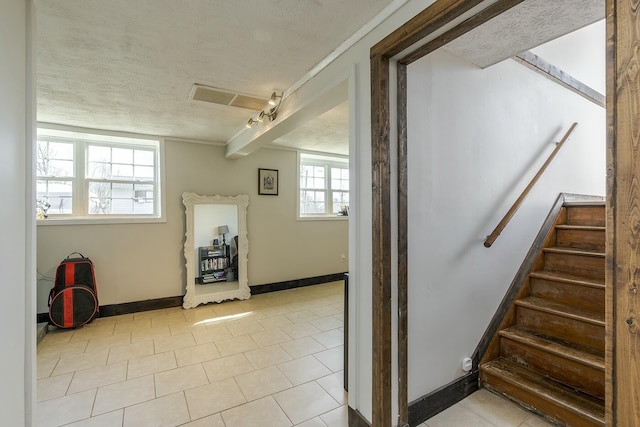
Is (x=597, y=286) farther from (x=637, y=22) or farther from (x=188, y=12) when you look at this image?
(x=188, y=12)

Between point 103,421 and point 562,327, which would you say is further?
point 562,327

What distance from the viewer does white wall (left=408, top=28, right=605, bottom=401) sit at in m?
1.83

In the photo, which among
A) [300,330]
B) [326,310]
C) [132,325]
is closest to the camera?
[300,330]

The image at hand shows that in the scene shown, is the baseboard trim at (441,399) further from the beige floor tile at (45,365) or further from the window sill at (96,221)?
the window sill at (96,221)

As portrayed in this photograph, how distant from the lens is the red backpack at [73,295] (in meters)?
3.27

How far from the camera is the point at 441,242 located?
194 cm

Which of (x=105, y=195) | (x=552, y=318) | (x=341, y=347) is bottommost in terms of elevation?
(x=341, y=347)

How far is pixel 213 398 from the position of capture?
211 centimetres

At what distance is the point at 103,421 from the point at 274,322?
73.5 inches

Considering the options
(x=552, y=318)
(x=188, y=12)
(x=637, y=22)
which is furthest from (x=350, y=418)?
(x=188, y=12)

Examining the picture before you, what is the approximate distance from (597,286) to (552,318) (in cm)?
38

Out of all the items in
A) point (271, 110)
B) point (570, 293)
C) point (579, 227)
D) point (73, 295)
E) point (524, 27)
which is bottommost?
point (73, 295)

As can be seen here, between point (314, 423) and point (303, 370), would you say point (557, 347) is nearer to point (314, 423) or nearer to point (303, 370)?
point (314, 423)

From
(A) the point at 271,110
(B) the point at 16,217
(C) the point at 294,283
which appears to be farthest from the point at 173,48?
(C) the point at 294,283
